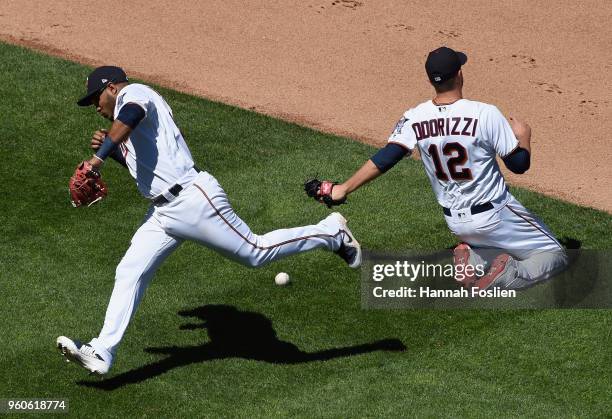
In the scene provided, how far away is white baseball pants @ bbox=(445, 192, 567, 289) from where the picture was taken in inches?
360

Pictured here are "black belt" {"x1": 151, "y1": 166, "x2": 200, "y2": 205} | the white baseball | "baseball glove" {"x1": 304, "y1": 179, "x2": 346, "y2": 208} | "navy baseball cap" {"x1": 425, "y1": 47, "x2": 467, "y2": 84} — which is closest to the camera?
"black belt" {"x1": 151, "y1": 166, "x2": 200, "y2": 205}

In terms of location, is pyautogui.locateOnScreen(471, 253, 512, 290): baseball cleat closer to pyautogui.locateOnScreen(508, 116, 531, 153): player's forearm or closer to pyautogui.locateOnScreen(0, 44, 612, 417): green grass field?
pyautogui.locateOnScreen(0, 44, 612, 417): green grass field

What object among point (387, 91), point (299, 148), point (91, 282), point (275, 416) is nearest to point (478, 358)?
point (275, 416)

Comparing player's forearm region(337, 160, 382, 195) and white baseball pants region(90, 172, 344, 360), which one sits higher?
player's forearm region(337, 160, 382, 195)

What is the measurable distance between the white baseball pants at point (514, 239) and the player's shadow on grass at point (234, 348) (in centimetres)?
94

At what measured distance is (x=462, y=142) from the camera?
8.75 m

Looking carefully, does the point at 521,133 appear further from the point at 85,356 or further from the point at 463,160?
the point at 85,356

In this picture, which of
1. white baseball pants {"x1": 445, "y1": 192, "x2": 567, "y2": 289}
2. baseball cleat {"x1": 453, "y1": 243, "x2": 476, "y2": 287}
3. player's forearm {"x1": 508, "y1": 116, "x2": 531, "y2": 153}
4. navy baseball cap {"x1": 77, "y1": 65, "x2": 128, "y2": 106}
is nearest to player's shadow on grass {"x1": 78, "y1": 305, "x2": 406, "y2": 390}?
baseball cleat {"x1": 453, "y1": 243, "x2": 476, "y2": 287}

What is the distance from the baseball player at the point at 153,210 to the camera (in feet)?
28.1

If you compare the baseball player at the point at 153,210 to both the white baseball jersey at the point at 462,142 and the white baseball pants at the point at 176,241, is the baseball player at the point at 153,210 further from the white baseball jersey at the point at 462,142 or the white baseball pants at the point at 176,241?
the white baseball jersey at the point at 462,142

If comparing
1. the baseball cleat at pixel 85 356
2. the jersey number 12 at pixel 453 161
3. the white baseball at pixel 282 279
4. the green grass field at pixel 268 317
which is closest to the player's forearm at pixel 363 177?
the jersey number 12 at pixel 453 161

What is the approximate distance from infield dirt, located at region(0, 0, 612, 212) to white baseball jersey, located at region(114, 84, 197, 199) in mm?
4444

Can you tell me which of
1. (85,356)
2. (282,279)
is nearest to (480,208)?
(282,279)

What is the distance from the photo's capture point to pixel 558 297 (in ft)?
31.9
